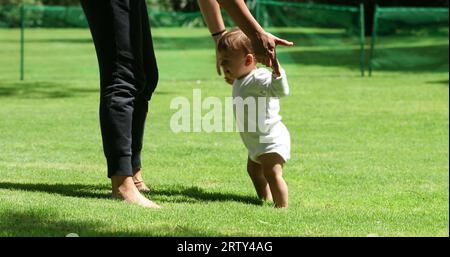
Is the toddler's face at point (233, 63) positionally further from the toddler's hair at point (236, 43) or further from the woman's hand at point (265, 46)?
the woman's hand at point (265, 46)

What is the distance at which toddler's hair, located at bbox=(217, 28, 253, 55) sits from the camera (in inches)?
233

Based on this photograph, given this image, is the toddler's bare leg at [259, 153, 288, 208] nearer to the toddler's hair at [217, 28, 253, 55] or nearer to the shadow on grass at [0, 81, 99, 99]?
the toddler's hair at [217, 28, 253, 55]

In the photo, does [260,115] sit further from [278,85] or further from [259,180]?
[259,180]

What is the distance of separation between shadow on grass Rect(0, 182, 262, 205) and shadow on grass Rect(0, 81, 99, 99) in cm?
951

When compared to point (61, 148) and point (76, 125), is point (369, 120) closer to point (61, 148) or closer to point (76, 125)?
point (76, 125)

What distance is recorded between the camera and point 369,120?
12273 millimetres

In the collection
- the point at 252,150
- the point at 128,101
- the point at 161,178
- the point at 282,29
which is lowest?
the point at 282,29

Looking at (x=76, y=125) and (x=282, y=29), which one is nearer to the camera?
(x=76, y=125)

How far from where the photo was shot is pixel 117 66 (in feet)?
18.5

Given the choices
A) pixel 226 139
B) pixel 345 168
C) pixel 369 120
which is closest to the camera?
pixel 345 168

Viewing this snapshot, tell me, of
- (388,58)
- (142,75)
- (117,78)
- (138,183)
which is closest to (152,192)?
(138,183)
